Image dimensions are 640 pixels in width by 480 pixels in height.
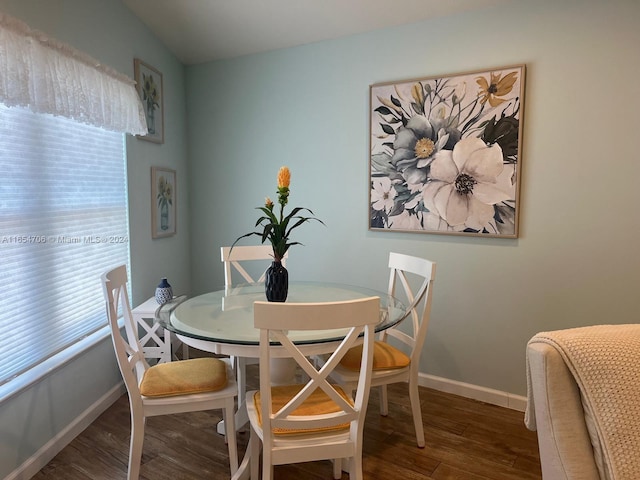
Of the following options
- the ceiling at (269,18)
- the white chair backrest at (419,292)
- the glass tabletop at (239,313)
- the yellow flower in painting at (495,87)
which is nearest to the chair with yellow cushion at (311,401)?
the glass tabletop at (239,313)

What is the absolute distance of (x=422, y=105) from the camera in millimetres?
2662

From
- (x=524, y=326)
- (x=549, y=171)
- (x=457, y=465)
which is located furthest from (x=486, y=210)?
(x=457, y=465)

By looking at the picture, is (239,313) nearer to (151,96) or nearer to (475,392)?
(475,392)

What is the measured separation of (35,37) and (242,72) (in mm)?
1628

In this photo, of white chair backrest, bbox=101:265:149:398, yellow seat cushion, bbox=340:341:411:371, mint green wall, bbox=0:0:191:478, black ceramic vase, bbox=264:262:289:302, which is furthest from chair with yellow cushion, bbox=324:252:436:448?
mint green wall, bbox=0:0:191:478

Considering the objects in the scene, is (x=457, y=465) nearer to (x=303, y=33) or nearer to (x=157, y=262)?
(x=157, y=262)

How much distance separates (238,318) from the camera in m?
1.93

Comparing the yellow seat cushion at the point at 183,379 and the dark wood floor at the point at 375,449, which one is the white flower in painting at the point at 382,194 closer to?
the dark wood floor at the point at 375,449

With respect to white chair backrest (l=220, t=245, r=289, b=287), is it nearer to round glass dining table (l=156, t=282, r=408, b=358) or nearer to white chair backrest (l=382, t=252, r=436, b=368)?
round glass dining table (l=156, t=282, r=408, b=358)

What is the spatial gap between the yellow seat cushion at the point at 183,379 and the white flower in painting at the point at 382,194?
144 centimetres

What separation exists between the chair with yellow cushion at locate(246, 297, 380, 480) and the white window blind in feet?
3.93

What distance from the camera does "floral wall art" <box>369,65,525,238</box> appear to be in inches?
96.5

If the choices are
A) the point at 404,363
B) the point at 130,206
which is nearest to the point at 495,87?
the point at 404,363

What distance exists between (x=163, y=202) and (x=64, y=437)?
163 cm
